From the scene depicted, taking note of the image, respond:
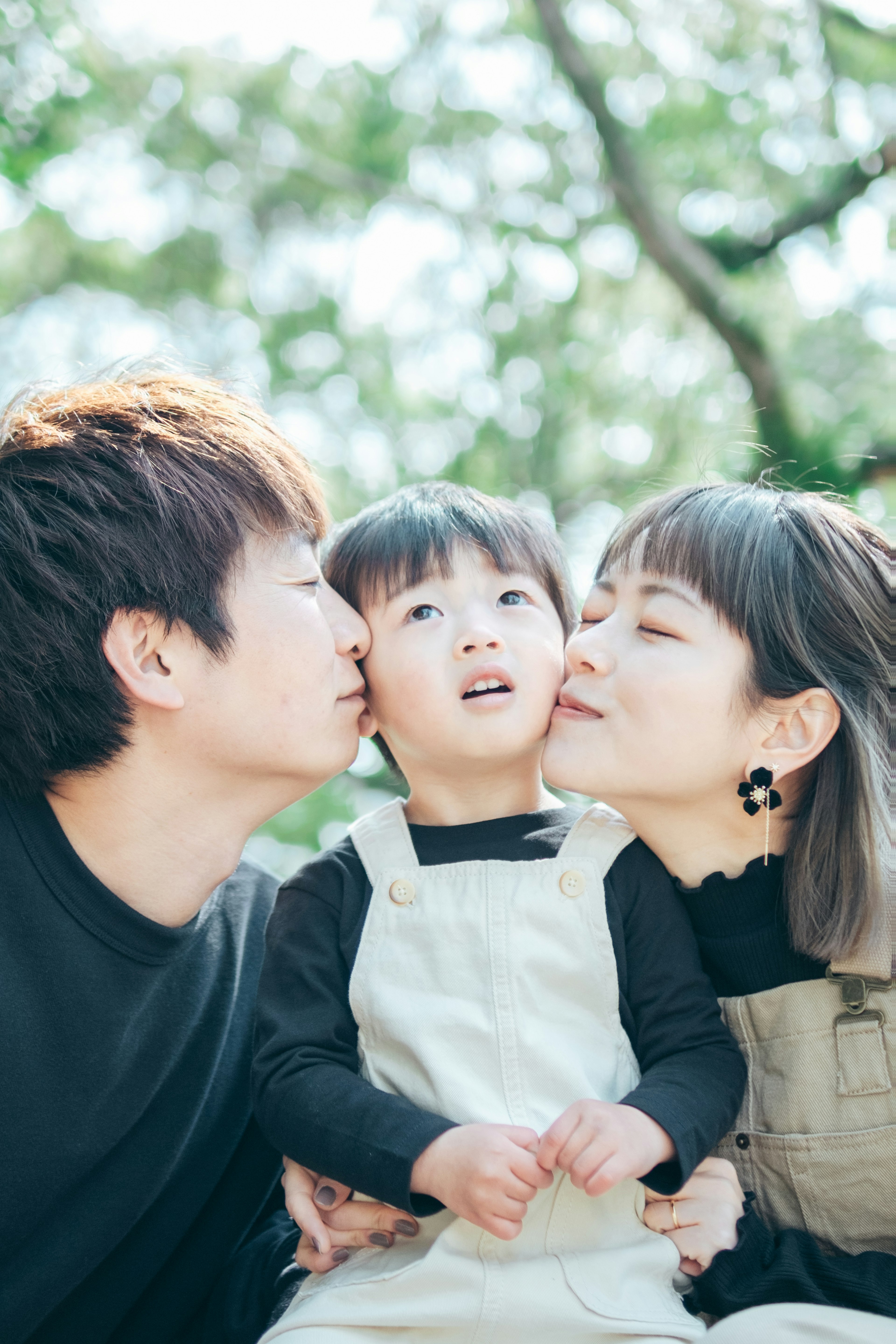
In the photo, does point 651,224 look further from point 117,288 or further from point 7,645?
point 7,645

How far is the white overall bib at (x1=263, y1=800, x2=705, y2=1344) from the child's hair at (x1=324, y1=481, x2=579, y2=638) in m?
0.39

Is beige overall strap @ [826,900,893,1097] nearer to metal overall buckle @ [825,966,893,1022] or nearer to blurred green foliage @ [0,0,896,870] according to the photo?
metal overall buckle @ [825,966,893,1022]

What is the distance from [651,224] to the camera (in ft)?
15.1

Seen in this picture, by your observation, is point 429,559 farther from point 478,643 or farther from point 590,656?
point 590,656

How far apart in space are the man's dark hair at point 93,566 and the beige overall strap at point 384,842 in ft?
1.14

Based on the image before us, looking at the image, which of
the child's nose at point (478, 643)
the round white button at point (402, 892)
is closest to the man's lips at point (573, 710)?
the child's nose at point (478, 643)

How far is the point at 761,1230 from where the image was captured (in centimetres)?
141

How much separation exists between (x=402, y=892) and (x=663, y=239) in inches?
149

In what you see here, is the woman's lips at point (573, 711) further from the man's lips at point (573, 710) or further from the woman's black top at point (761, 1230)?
the woman's black top at point (761, 1230)

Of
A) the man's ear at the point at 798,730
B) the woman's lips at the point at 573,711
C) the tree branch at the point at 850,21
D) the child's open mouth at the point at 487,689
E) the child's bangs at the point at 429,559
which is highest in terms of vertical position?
the tree branch at the point at 850,21

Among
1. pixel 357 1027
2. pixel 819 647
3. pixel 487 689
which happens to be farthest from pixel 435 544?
pixel 357 1027

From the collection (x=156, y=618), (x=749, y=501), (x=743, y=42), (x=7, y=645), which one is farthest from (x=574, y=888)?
(x=743, y=42)

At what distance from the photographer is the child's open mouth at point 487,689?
160cm

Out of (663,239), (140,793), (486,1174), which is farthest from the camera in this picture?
(663,239)
